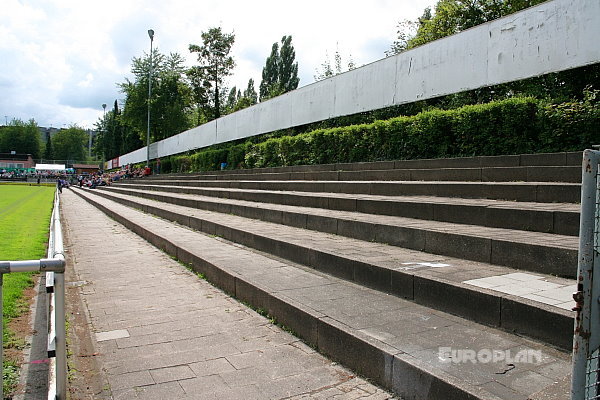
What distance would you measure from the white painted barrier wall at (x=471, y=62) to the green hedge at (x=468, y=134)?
0.92 metres

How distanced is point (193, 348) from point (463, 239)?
2.73 m

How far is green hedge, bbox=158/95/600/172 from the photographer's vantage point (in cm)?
664

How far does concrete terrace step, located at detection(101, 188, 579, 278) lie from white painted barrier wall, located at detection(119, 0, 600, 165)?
4147 mm

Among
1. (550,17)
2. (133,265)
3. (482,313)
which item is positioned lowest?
(133,265)

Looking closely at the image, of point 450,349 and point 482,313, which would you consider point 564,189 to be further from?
point 450,349

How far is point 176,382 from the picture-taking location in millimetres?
2971

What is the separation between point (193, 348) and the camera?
3545 millimetres

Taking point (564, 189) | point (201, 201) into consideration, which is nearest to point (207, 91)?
point (201, 201)

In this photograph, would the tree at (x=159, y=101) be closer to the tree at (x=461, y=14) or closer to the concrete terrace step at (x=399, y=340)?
the tree at (x=461, y=14)

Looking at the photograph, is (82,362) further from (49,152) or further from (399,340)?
(49,152)

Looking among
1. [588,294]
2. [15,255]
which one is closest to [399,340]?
[588,294]

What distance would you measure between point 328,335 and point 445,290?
0.98 meters

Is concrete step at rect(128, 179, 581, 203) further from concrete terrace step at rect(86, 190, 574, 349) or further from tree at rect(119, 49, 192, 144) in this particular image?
tree at rect(119, 49, 192, 144)

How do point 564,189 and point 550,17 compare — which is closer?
point 564,189
